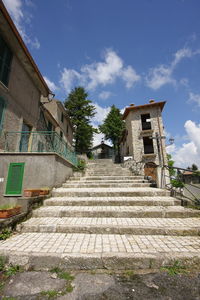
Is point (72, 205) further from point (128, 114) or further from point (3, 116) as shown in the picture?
Result: point (128, 114)

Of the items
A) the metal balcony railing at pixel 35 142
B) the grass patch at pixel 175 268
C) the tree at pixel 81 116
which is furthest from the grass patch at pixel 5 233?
the tree at pixel 81 116

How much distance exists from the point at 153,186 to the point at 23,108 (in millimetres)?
8259

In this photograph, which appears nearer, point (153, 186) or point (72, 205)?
point (72, 205)

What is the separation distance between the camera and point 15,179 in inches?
209

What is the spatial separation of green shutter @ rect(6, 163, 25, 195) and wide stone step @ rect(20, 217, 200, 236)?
250 cm

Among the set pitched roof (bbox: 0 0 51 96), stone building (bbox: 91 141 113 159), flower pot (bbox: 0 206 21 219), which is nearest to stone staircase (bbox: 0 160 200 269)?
flower pot (bbox: 0 206 21 219)

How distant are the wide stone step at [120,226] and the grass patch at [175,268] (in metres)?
0.79

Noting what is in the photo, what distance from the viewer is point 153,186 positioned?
618cm

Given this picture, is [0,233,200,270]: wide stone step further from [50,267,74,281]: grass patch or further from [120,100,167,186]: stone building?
[120,100,167,186]: stone building

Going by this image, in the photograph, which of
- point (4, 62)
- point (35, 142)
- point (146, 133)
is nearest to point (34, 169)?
point (35, 142)

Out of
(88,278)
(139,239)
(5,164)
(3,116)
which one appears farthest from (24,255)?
(3,116)

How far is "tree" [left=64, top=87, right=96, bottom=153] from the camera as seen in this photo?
20750 millimetres

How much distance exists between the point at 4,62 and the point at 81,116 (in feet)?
50.1

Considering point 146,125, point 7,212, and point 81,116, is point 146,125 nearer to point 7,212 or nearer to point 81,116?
point 81,116
